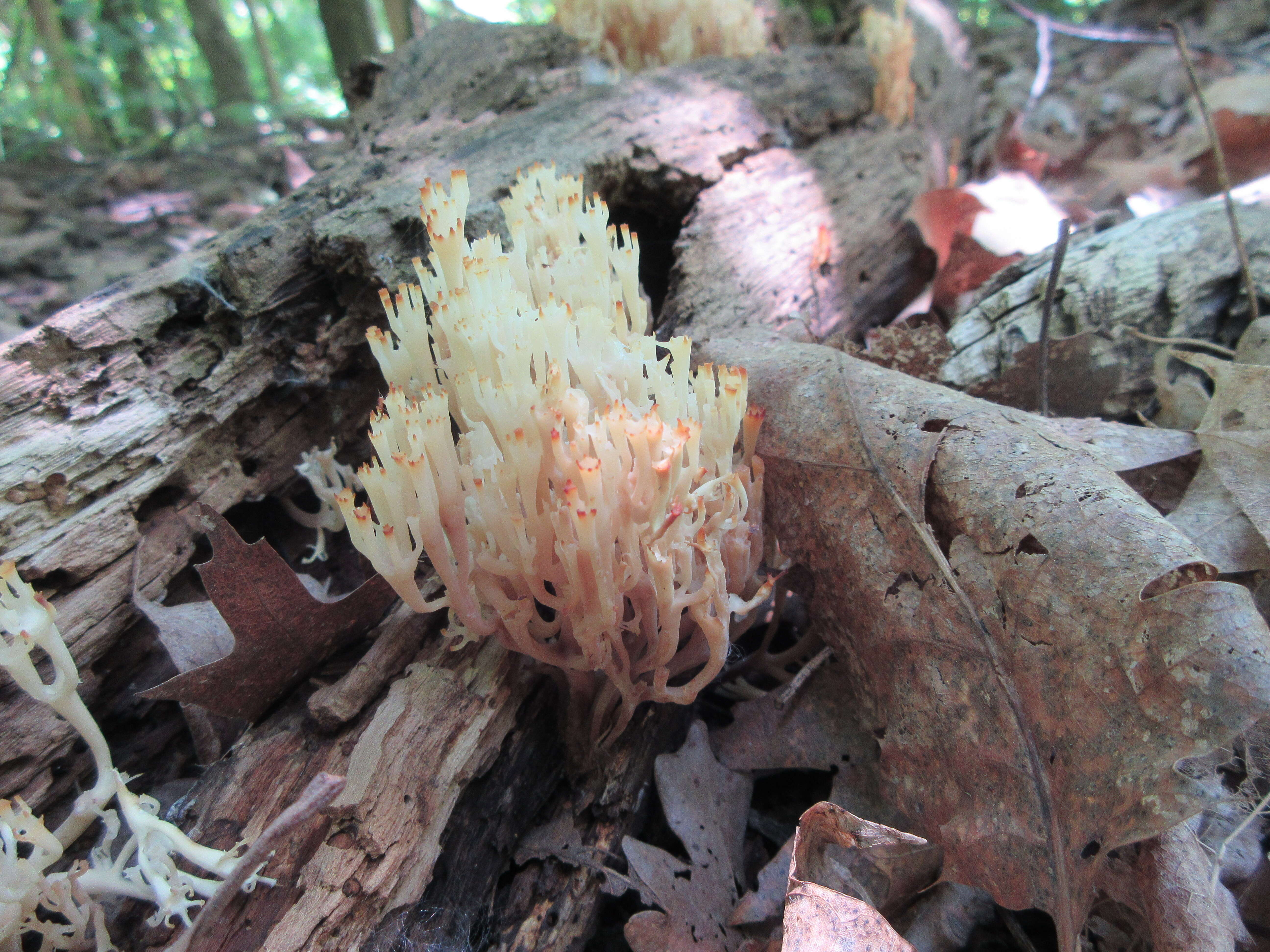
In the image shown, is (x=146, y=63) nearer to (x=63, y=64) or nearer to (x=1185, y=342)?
(x=63, y=64)

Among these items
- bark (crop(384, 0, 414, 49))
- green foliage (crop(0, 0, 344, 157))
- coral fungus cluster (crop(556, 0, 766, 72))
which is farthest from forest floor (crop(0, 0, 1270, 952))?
coral fungus cluster (crop(556, 0, 766, 72))

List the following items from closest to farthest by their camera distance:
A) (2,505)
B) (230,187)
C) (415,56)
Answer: (2,505) < (415,56) < (230,187)

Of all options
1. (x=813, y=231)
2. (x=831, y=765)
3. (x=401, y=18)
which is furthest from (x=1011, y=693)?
(x=401, y=18)

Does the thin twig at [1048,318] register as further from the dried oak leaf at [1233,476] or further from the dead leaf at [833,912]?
the dead leaf at [833,912]

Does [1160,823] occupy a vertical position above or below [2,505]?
below

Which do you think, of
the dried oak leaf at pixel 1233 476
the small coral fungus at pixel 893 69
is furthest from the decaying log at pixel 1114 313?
the small coral fungus at pixel 893 69

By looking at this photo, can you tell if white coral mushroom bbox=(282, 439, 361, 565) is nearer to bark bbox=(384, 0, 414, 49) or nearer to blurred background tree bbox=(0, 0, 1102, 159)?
blurred background tree bbox=(0, 0, 1102, 159)

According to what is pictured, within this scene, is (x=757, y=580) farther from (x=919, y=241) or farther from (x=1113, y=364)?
(x=919, y=241)

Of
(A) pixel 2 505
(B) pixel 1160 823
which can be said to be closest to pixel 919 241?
(B) pixel 1160 823
